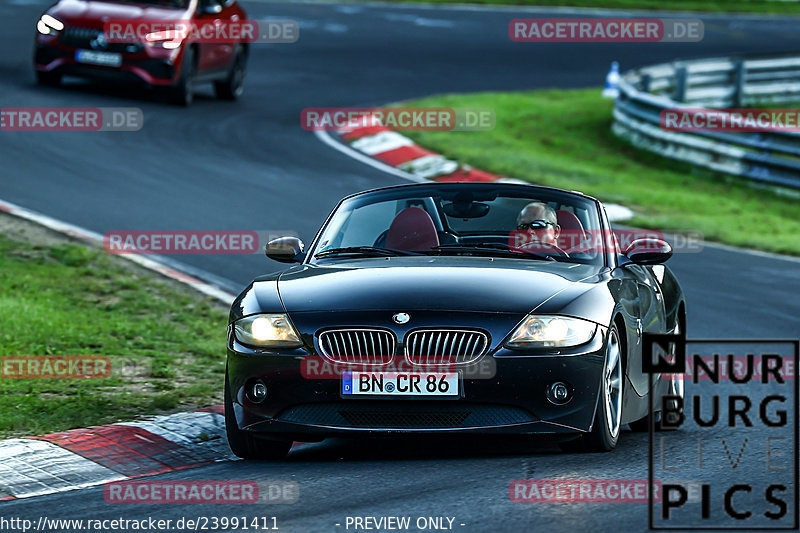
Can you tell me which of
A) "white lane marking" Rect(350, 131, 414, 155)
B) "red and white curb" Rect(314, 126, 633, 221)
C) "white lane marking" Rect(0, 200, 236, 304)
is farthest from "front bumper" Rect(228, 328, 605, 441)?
"white lane marking" Rect(350, 131, 414, 155)

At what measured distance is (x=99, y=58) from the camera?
66.7 ft

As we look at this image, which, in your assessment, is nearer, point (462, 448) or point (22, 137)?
point (462, 448)

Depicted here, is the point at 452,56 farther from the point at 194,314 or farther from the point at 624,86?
the point at 194,314

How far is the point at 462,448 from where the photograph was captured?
720 centimetres

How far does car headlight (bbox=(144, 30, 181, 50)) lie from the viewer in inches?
802

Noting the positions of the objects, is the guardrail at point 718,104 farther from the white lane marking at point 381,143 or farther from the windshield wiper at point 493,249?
the windshield wiper at point 493,249

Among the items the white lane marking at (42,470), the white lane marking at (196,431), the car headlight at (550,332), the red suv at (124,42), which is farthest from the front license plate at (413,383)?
the red suv at (124,42)

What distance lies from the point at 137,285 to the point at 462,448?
5.16m

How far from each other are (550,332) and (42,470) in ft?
7.32

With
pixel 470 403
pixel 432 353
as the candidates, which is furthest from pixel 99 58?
pixel 470 403

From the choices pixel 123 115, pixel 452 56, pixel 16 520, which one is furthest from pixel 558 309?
pixel 452 56

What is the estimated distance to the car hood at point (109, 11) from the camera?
66.5 feet

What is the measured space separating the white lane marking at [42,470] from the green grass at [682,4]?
34648mm

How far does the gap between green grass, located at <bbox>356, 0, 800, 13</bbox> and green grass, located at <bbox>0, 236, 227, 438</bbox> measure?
29597 mm
